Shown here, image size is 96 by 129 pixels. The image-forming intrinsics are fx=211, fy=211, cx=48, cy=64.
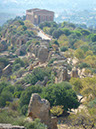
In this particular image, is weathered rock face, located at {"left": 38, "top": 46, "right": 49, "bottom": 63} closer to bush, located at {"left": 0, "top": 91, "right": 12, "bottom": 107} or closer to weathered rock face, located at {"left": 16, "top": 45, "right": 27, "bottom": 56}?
weathered rock face, located at {"left": 16, "top": 45, "right": 27, "bottom": 56}

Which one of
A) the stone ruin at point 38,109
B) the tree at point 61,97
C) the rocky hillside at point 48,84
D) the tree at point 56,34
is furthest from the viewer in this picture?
the tree at point 56,34

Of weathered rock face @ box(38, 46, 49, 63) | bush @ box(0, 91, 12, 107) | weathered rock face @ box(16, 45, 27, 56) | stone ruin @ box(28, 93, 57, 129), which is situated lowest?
weathered rock face @ box(16, 45, 27, 56)

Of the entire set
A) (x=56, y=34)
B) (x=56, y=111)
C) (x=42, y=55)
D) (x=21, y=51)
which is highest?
(x=56, y=111)

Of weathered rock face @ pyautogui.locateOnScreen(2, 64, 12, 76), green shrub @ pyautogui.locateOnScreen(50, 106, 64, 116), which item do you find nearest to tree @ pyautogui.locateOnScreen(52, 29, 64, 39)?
weathered rock face @ pyautogui.locateOnScreen(2, 64, 12, 76)

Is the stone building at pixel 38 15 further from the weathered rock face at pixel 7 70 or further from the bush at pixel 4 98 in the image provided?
the bush at pixel 4 98

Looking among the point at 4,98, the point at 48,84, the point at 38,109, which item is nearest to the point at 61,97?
the point at 38,109

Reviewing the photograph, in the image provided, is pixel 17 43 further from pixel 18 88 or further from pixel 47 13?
pixel 47 13

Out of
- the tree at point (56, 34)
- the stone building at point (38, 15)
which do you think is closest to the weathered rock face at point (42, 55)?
→ the tree at point (56, 34)

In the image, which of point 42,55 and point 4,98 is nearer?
point 4,98

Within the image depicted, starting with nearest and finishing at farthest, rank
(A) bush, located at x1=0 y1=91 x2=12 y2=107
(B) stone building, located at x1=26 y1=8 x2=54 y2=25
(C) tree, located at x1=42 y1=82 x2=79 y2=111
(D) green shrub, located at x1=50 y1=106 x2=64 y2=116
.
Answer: (D) green shrub, located at x1=50 y1=106 x2=64 y2=116
(C) tree, located at x1=42 y1=82 x2=79 y2=111
(A) bush, located at x1=0 y1=91 x2=12 y2=107
(B) stone building, located at x1=26 y1=8 x2=54 y2=25

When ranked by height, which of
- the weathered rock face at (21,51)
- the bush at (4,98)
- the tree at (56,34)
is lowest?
the tree at (56,34)

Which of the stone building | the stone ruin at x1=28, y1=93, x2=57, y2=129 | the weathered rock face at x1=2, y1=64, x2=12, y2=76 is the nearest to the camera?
the stone ruin at x1=28, y1=93, x2=57, y2=129

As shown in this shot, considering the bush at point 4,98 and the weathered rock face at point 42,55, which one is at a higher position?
the bush at point 4,98

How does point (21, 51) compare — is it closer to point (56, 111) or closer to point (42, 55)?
point (42, 55)
